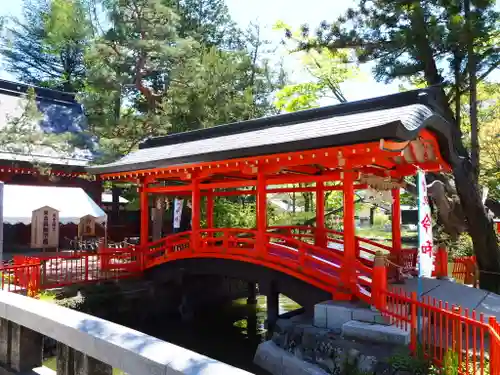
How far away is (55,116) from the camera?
20.8 meters

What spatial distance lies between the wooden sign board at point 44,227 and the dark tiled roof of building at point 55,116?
190cm

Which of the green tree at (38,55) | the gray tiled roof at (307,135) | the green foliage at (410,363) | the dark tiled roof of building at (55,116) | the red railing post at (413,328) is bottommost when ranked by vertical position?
the green foliage at (410,363)

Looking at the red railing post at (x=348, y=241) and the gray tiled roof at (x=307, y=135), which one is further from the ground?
the gray tiled roof at (x=307, y=135)

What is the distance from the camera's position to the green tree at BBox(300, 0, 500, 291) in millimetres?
11594

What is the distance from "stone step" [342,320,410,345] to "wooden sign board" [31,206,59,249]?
12.1m

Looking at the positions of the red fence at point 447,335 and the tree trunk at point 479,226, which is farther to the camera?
the tree trunk at point 479,226

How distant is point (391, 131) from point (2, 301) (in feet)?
19.1

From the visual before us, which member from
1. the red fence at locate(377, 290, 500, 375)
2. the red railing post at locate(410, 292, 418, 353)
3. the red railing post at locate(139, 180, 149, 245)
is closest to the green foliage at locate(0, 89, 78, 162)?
the red railing post at locate(139, 180, 149, 245)

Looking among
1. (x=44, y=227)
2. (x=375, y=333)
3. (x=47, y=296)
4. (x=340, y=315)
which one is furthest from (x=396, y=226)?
(x=44, y=227)

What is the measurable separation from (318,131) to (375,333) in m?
4.25

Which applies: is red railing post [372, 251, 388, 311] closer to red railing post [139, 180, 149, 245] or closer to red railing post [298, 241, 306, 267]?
red railing post [298, 241, 306, 267]

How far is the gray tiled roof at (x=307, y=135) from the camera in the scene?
7219 millimetres

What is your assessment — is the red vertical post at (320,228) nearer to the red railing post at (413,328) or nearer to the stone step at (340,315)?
the stone step at (340,315)

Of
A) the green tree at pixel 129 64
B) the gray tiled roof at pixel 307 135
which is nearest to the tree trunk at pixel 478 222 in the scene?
the gray tiled roof at pixel 307 135
